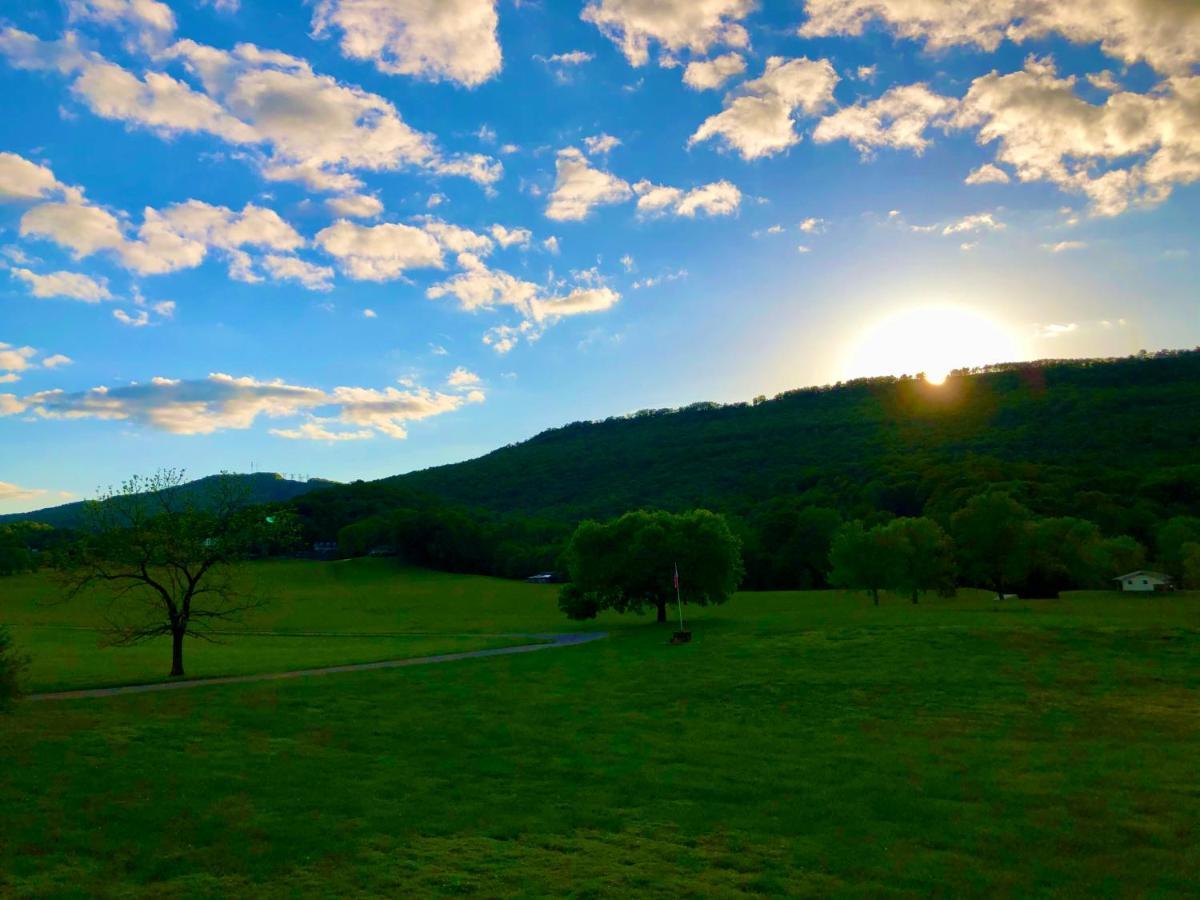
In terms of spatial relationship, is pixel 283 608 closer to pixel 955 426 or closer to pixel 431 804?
pixel 431 804

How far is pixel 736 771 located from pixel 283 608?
82.4 meters

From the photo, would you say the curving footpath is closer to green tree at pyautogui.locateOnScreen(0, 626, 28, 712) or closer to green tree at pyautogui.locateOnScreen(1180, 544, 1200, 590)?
green tree at pyautogui.locateOnScreen(0, 626, 28, 712)

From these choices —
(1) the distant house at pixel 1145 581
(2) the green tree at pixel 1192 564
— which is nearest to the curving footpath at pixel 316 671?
(1) the distant house at pixel 1145 581

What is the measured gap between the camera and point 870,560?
252 feet

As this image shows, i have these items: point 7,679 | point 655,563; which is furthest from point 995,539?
point 7,679

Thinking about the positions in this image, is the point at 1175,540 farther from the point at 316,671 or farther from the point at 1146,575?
the point at 316,671

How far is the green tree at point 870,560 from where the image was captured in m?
76.1

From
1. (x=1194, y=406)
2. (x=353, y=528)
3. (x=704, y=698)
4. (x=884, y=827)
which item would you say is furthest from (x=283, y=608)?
(x=1194, y=406)

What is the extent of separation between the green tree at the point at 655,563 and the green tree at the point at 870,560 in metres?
17.1

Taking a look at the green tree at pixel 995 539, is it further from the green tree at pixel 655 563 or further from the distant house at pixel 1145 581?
the green tree at pixel 655 563

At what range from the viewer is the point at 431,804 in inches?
672

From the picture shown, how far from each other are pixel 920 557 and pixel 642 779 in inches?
2578

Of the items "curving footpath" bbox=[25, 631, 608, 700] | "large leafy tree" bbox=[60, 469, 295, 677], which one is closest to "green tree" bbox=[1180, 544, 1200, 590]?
"curving footpath" bbox=[25, 631, 608, 700]

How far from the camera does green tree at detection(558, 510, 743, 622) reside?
63.4 meters
